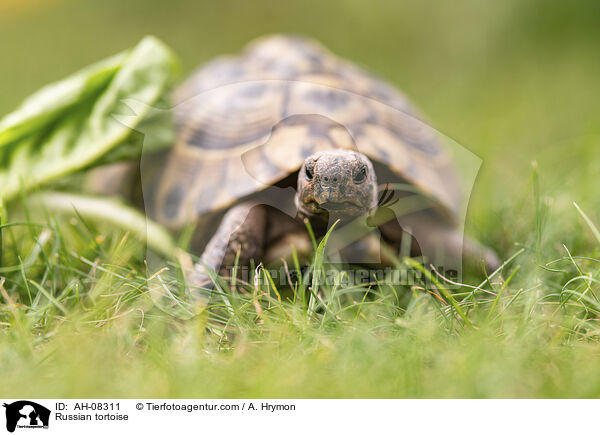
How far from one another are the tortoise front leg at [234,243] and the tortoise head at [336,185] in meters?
0.25

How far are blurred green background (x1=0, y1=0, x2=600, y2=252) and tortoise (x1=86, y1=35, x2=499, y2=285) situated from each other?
1839 millimetres

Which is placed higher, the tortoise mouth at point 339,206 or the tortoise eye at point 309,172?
the tortoise eye at point 309,172

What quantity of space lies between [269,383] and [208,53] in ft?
21.9

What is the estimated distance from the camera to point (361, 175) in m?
1.87

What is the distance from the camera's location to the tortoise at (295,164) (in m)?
1.99

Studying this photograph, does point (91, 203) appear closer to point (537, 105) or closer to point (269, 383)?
point (269, 383)

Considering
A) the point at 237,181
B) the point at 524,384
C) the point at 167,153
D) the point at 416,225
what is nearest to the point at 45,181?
the point at 167,153

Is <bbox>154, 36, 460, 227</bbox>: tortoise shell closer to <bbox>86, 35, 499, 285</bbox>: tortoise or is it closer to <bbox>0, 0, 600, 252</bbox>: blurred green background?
<bbox>86, 35, 499, 285</bbox>: tortoise

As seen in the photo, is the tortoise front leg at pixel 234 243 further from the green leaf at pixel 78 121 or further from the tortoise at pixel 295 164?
the green leaf at pixel 78 121

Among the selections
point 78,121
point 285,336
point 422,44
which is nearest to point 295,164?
point 285,336

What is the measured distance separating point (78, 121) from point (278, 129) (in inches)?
35.7
